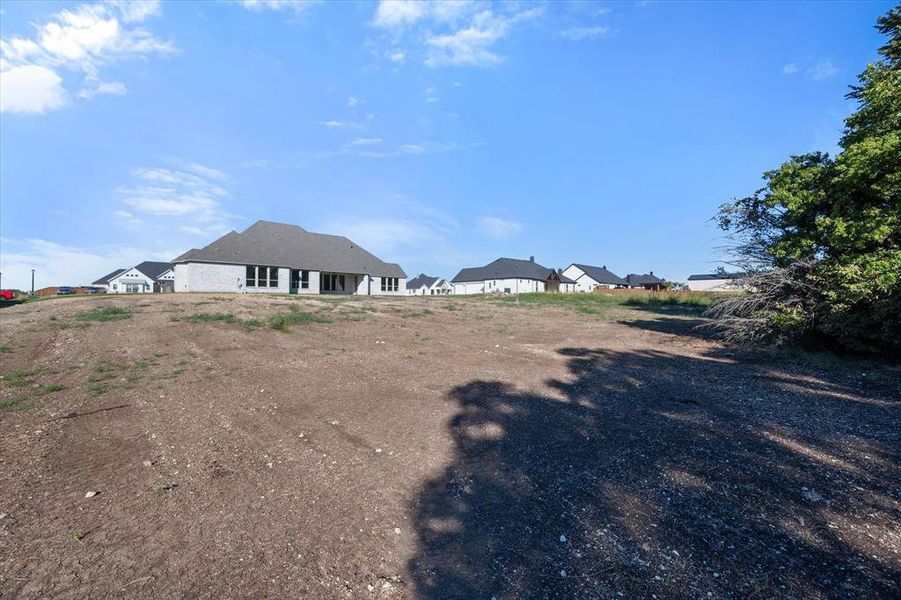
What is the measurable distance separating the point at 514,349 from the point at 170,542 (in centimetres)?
849

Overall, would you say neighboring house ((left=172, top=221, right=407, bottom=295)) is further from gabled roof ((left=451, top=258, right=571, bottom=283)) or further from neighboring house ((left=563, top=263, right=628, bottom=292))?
neighboring house ((left=563, top=263, right=628, bottom=292))

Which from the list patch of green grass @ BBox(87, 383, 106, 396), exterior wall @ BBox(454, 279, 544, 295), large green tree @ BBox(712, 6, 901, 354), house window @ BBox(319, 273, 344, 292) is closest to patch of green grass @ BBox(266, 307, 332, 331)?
patch of green grass @ BBox(87, 383, 106, 396)

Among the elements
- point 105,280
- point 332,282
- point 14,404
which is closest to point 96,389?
point 14,404

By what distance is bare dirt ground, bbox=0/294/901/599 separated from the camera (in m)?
2.85

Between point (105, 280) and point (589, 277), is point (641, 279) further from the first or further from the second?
point (105, 280)

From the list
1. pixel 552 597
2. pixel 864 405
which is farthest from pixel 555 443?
pixel 864 405

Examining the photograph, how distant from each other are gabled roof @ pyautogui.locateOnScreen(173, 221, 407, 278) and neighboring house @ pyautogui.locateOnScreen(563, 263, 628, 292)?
1758 inches

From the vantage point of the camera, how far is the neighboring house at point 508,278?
2518 inches

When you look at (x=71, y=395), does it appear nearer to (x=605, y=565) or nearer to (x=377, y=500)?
(x=377, y=500)

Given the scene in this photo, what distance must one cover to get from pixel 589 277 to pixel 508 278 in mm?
21471

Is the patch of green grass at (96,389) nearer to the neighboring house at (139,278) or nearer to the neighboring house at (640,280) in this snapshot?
the neighboring house at (139,278)

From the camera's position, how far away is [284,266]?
112 ft

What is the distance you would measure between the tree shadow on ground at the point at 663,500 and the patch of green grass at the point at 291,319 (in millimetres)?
8553

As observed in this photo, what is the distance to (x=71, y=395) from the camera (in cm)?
629
